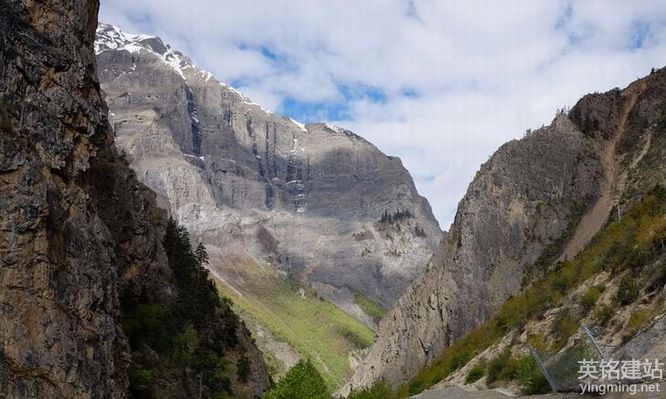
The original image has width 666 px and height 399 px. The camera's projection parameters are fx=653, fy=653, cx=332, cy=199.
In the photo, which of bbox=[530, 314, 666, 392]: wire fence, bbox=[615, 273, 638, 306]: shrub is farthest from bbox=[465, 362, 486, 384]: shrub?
bbox=[530, 314, 666, 392]: wire fence

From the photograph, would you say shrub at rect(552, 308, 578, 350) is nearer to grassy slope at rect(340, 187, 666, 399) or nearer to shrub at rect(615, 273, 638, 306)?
grassy slope at rect(340, 187, 666, 399)

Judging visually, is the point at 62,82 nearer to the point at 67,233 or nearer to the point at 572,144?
the point at 67,233

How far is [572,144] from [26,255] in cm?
5961

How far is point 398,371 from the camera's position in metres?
72.1

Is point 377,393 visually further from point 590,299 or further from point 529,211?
point 590,299

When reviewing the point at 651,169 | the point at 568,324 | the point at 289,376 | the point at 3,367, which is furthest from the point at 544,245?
the point at 3,367

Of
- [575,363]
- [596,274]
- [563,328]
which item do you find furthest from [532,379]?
[596,274]

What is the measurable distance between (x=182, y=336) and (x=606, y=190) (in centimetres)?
4176

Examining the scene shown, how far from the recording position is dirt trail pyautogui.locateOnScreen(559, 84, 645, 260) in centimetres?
5719

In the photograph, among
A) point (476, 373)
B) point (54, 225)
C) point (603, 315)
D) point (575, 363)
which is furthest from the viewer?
point (476, 373)

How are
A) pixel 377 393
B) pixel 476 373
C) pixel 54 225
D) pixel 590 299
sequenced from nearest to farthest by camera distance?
pixel 54 225
pixel 590 299
pixel 476 373
pixel 377 393

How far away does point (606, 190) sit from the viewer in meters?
62.8

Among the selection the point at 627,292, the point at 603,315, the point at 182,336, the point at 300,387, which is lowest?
the point at 300,387

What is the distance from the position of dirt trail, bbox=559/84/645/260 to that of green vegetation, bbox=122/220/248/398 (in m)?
32.5
